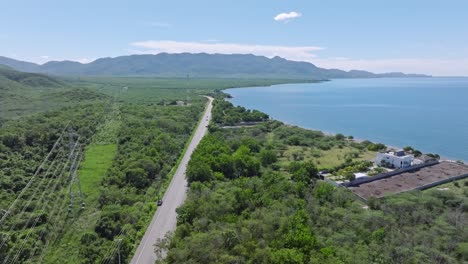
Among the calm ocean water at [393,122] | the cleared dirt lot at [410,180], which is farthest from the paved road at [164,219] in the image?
the calm ocean water at [393,122]

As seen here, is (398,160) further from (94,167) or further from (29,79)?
(29,79)

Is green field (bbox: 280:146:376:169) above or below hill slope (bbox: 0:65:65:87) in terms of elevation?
below

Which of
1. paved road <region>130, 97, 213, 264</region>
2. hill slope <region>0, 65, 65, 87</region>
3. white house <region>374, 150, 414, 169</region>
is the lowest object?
paved road <region>130, 97, 213, 264</region>

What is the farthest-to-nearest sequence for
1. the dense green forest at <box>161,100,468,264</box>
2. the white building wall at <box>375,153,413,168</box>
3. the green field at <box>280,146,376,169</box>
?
the green field at <box>280,146,376,169</box> < the white building wall at <box>375,153,413,168</box> < the dense green forest at <box>161,100,468,264</box>

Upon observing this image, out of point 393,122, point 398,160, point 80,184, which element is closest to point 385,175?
point 398,160

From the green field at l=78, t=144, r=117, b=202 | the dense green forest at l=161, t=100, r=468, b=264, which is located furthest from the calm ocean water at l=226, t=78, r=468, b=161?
the green field at l=78, t=144, r=117, b=202

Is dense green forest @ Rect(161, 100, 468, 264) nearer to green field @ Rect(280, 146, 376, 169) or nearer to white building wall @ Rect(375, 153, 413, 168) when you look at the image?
white building wall @ Rect(375, 153, 413, 168)

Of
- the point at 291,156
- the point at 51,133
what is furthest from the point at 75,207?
the point at 291,156
